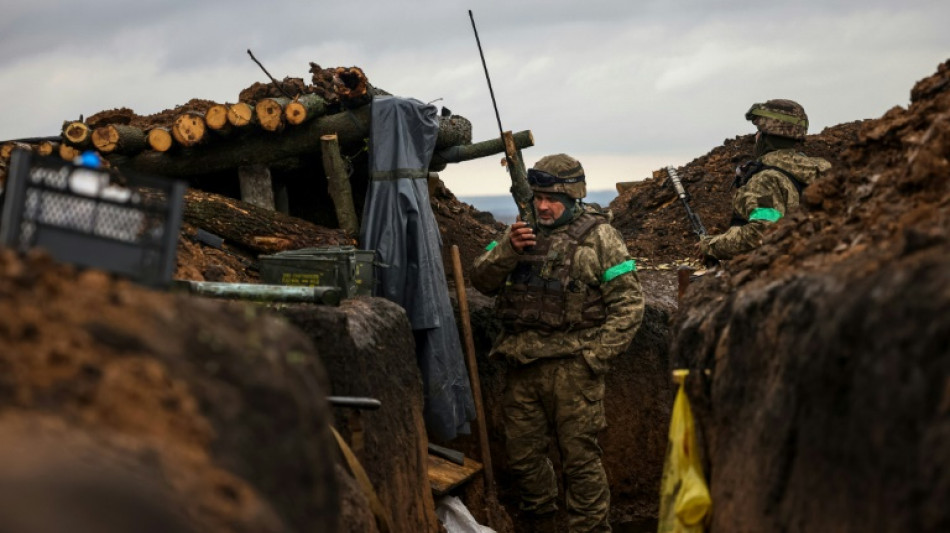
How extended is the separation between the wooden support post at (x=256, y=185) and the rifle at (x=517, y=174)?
2.09 metres

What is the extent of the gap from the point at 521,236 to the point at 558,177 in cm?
52

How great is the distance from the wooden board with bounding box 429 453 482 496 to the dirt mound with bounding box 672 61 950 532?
3.35m

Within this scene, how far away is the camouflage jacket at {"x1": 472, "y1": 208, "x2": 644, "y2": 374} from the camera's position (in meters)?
8.50

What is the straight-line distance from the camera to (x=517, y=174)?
9930 millimetres

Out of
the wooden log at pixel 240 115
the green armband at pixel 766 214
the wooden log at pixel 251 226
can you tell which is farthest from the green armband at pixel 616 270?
the wooden log at pixel 240 115

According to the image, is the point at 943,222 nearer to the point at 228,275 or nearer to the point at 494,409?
the point at 228,275

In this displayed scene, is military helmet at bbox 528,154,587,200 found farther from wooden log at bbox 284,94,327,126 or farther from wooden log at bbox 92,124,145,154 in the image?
wooden log at bbox 92,124,145,154

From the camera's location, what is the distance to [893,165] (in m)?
5.05

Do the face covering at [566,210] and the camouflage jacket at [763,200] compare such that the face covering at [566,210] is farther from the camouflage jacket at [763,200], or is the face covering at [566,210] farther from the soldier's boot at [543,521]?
the soldier's boot at [543,521]

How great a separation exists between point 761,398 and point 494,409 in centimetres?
640

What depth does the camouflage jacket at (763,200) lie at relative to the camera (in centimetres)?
830

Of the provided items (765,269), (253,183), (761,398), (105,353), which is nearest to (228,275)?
(253,183)

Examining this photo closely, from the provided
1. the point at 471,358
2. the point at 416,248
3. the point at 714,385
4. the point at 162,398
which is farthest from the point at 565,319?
the point at 162,398

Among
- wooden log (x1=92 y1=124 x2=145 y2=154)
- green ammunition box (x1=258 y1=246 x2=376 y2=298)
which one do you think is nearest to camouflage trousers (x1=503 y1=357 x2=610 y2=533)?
green ammunition box (x1=258 y1=246 x2=376 y2=298)
